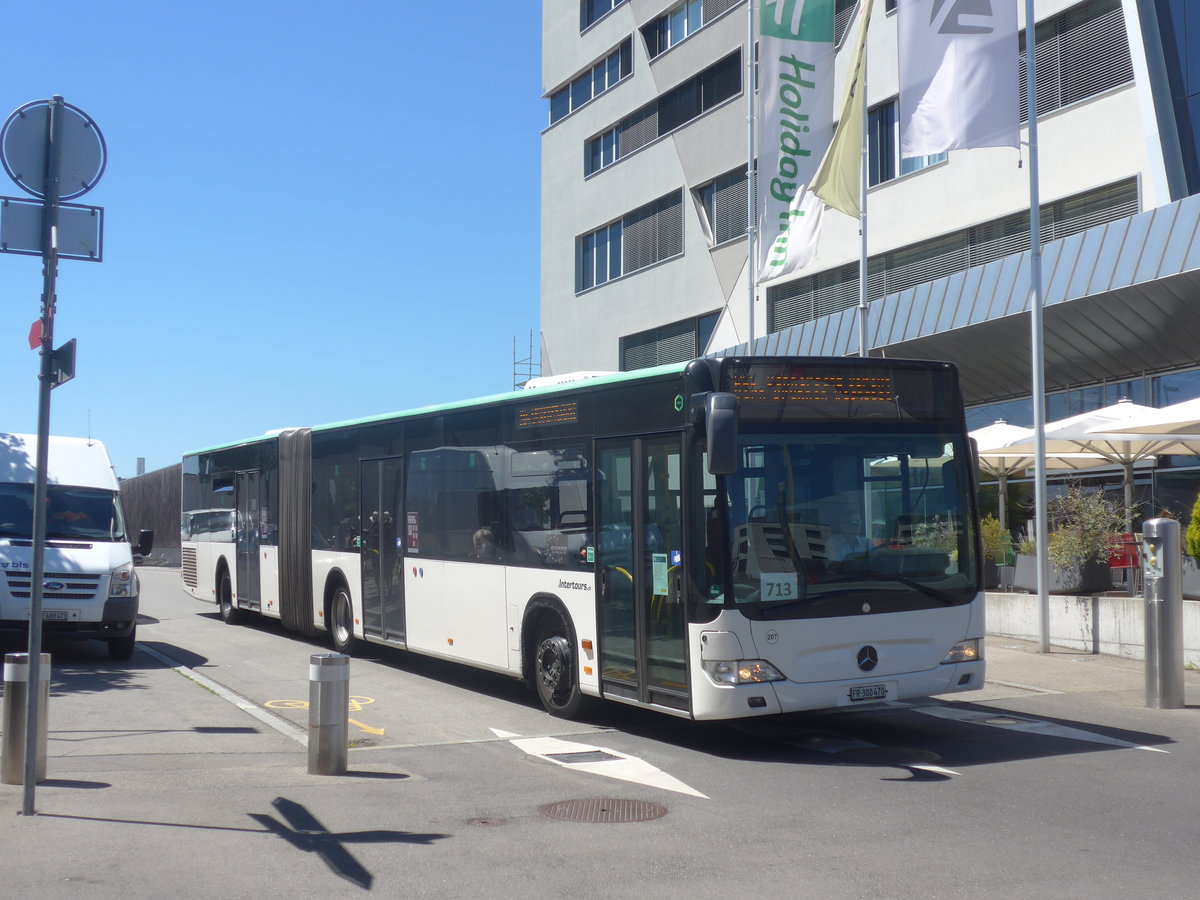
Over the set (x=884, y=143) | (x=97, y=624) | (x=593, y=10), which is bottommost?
(x=97, y=624)

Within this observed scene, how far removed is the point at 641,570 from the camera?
1002 centimetres

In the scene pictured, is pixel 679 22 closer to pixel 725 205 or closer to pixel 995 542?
pixel 725 205

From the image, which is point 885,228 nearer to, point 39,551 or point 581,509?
point 581,509

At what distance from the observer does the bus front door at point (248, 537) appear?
65.7 ft

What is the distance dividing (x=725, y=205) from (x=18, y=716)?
28.5 metres

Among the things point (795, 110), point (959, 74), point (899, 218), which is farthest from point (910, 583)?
point (899, 218)

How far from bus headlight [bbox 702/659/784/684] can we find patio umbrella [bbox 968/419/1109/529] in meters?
10.9

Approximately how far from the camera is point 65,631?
14695 mm

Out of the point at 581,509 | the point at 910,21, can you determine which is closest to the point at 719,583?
the point at 581,509

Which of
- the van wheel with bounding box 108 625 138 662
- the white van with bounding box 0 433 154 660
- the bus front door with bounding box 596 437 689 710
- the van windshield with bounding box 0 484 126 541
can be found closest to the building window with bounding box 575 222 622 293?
the white van with bounding box 0 433 154 660

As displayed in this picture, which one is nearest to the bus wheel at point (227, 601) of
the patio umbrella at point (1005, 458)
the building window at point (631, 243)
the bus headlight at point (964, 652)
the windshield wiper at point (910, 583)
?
the patio umbrella at point (1005, 458)

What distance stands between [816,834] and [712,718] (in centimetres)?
211

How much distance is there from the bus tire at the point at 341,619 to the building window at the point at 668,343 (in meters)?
19.3

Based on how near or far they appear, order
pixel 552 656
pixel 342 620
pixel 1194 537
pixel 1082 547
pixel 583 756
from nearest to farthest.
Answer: pixel 583 756
pixel 552 656
pixel 1194 537
pixel 342 620
pixel 1082 547
